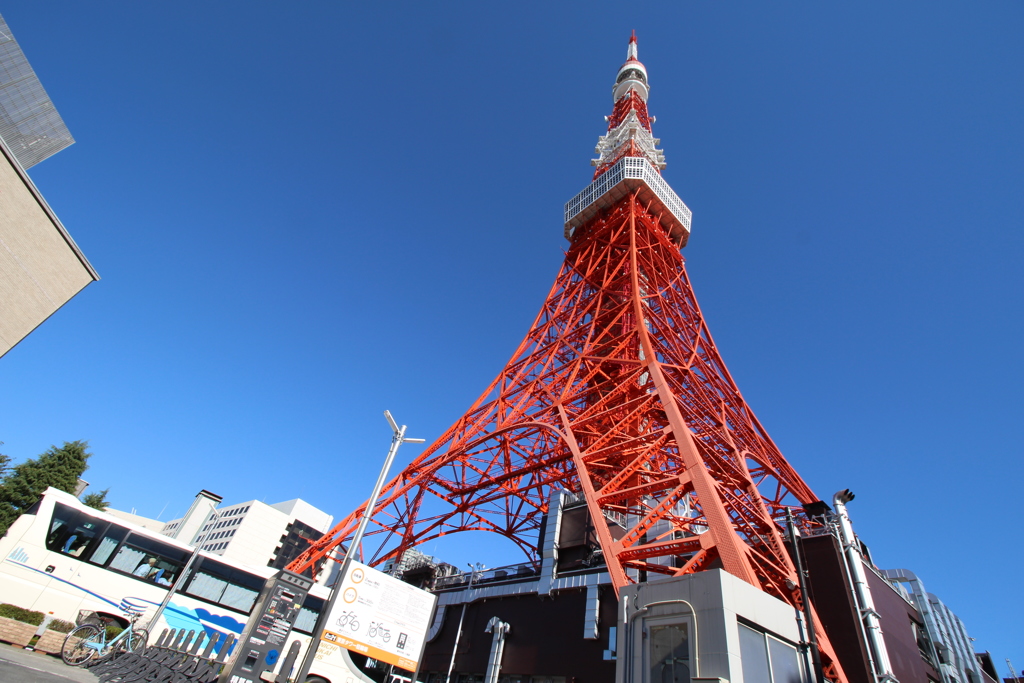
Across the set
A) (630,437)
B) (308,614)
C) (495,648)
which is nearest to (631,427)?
(630,437)

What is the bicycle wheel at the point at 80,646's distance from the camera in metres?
14.4

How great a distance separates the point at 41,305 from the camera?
17.7 metres

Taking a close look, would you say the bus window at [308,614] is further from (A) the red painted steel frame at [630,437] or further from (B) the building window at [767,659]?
(B) the building window at [767,659]

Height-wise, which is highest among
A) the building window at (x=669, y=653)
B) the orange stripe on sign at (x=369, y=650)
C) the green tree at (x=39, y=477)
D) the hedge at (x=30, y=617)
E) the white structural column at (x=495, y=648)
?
the green tree at (x=39, y=477)

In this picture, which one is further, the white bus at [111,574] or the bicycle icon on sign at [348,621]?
the white bus at [111,574]

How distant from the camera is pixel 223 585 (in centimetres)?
1978

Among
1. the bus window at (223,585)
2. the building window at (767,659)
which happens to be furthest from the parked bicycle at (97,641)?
the building window at (767,659)

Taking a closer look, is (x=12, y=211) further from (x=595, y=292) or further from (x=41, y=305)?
(x=595, y=292)

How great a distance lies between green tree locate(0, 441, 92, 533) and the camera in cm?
3105

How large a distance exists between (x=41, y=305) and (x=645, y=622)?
21.5 meters

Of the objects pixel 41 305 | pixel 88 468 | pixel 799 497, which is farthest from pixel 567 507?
pixel 88 468

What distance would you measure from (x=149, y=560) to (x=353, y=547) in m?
13.1

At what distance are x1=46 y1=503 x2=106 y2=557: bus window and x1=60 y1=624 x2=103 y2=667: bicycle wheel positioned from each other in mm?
2807

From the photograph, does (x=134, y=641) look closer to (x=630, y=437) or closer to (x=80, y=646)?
(x=80, y=646)
